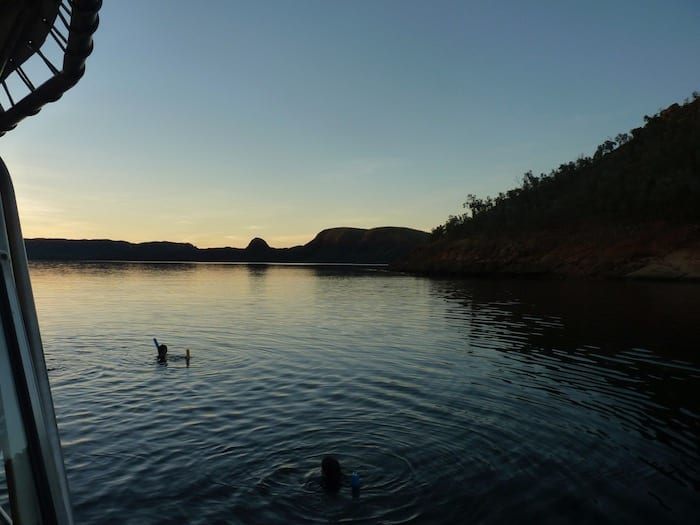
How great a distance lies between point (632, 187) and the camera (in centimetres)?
12988

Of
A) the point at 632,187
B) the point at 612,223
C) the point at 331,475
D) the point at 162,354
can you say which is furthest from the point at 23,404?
the point at 632,187

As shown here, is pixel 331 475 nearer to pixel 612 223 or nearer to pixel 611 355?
pixel 611 355

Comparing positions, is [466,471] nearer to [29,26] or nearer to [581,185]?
[29,26]

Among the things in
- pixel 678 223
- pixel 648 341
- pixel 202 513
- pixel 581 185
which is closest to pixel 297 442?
pixel 202 513

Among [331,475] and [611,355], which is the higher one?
[331,475]

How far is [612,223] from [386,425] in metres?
125

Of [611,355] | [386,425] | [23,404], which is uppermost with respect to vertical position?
[23,404]

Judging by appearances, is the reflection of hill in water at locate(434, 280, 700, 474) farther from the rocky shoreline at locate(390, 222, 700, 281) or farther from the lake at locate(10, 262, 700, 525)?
the rocky shoreline at locate(390, 222, 700, 281)

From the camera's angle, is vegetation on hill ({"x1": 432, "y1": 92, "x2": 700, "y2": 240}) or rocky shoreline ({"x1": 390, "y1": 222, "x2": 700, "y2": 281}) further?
vegetation on hill ({"x1": 432, "y1": 92, "x2": 700, "y2": 240})

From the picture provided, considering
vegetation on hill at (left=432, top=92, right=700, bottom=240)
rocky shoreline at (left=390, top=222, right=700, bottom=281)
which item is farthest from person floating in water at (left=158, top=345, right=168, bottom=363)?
vegetation on hill at (left=432, top=92, right=700, bottom=240)

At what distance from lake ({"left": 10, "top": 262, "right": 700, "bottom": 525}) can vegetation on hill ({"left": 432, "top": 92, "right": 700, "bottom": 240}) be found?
306 feet

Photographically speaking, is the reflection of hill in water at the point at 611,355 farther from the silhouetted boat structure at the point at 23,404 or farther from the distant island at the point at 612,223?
the distant island at the point at 612,223

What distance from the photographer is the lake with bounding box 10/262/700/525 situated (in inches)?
429

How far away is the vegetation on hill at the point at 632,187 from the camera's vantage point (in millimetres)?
114562
